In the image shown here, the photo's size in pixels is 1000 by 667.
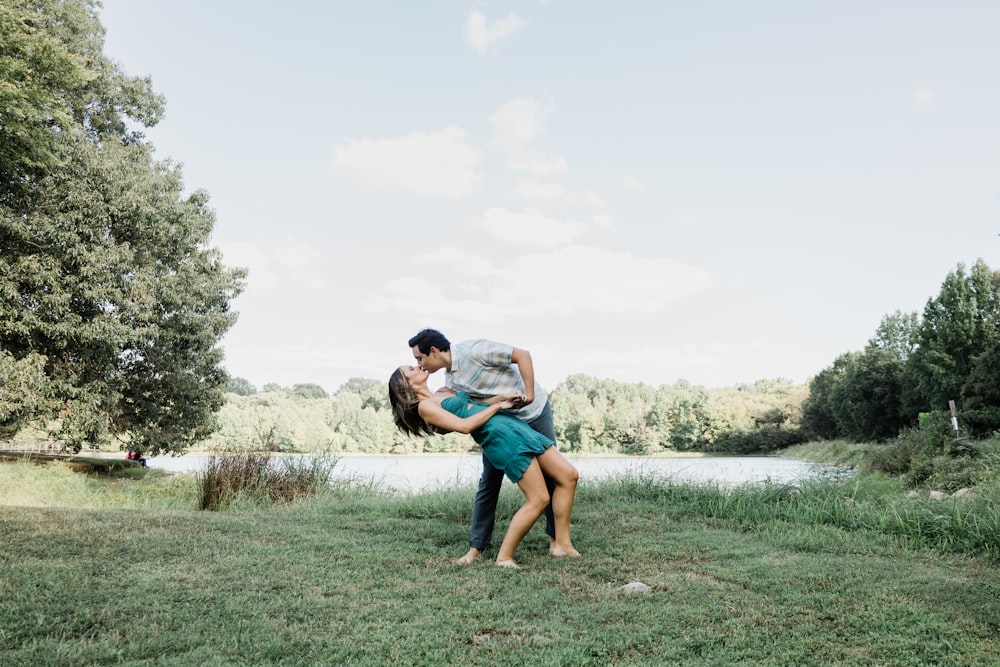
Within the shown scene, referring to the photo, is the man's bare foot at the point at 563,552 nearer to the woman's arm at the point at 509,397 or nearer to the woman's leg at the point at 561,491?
the woman's leg at the point at 561,491

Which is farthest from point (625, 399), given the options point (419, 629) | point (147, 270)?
point (419, 629)

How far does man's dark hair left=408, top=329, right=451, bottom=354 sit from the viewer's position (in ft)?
15.6

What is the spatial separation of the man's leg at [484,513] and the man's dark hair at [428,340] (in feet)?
3.01

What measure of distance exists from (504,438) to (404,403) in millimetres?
759

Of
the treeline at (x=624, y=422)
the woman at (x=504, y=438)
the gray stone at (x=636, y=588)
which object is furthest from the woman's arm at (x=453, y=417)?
the treeline at (x=624, y=422)

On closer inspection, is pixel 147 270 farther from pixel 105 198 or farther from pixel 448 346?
pixel 448 346

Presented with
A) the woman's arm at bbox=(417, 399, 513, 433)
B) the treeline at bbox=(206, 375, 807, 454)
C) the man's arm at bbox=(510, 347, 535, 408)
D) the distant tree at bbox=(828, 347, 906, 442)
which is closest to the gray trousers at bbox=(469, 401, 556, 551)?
the man's arm at bbox=(510, 347, 535, 408)

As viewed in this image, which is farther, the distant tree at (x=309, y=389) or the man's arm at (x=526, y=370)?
the distant tree at (x=309, y=389)

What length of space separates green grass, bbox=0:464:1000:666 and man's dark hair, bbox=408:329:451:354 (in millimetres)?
1501

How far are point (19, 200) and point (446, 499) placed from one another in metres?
15.9

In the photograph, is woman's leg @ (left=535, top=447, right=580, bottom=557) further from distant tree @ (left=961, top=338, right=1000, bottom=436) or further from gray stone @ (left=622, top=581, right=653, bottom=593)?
distant tree @ (left=961, top=338, right=1000, bottom=436)

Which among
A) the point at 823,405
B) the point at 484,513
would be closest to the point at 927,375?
the point at 823,405

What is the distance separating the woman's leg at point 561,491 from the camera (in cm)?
475

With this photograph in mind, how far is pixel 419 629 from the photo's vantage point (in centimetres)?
300
